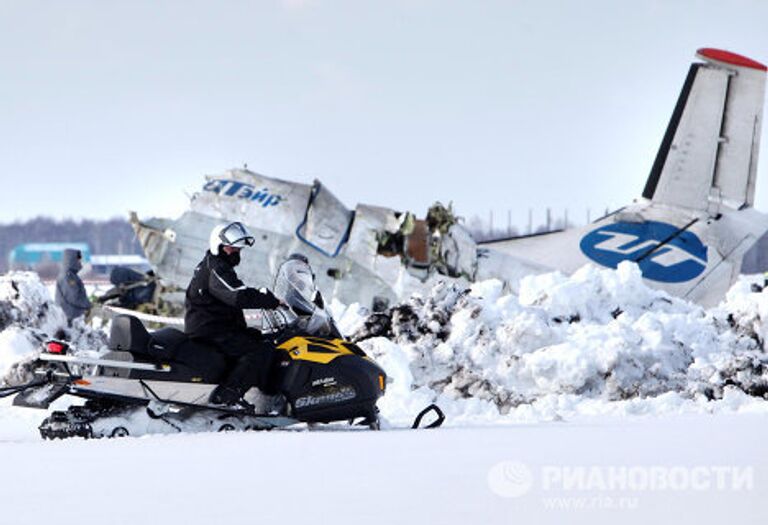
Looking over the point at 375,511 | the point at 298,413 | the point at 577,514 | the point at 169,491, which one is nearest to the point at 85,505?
the point at 169,491

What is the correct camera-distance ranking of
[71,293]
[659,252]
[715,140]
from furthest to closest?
[715,140] < [659,252] < [71,293]

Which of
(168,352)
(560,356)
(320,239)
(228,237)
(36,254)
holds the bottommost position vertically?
(36,254)

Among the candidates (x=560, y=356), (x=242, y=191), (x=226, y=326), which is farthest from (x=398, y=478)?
(x=242, y=191)

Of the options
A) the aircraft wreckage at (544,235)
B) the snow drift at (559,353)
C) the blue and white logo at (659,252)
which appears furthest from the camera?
the blue and white logo at (659,252)

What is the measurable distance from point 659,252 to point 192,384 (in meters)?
15.0

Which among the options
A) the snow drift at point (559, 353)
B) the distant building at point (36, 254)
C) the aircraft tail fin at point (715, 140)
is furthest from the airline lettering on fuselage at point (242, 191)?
the distant building at point (36, 254)

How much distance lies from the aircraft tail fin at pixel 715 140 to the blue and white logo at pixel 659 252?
2.66 ft

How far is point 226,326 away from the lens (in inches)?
360

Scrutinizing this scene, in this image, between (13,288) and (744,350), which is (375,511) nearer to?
(744,350)

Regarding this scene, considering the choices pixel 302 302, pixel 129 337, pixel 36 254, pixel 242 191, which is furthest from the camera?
pixel 36 254

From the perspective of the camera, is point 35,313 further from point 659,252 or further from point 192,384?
point 659,252

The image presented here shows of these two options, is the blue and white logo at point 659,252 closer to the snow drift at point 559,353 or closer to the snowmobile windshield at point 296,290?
the snow drift at point 559,353

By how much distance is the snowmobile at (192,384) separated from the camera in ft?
28.0

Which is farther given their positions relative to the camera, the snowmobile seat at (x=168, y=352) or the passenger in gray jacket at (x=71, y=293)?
the passenger in gray jacket at (x=71, y=293)
